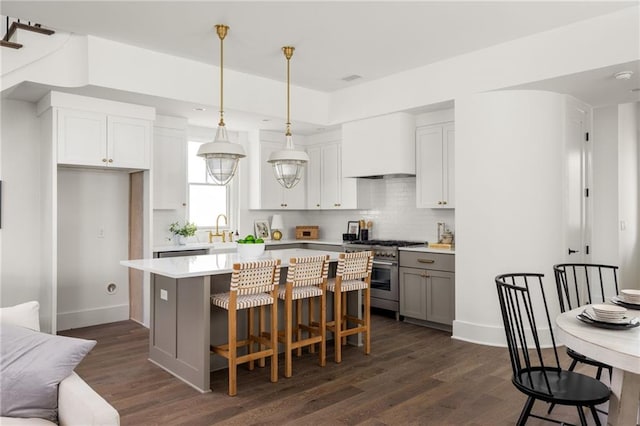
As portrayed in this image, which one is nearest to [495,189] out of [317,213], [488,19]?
[488,19]

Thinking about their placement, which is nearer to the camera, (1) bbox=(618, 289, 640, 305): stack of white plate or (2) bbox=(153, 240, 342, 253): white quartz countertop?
(1) bbox=(618, 289, 640, 305): stack of white plate

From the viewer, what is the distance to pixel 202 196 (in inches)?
265

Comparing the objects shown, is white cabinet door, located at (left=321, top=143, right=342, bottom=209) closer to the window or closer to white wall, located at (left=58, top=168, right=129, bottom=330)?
the window

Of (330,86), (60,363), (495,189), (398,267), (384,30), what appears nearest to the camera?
(60,363)

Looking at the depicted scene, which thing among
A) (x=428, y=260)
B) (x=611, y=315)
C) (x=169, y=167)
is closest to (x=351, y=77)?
(x=428, y=260)

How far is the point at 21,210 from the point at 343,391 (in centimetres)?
395

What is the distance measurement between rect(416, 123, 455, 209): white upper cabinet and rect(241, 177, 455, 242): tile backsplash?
34 cm

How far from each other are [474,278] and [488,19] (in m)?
2.50

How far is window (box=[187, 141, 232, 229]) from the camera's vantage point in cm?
660

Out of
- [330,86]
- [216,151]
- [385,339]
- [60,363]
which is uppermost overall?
[330,86]

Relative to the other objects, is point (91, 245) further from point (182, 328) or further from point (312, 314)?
point (312, 314)

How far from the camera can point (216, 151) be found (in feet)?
12.6

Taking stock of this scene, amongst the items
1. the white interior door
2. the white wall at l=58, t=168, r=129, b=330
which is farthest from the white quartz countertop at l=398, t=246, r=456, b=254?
the white wall at l=58, t=168, r=129, b=330

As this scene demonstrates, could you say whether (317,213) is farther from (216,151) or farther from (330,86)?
(216,151)
